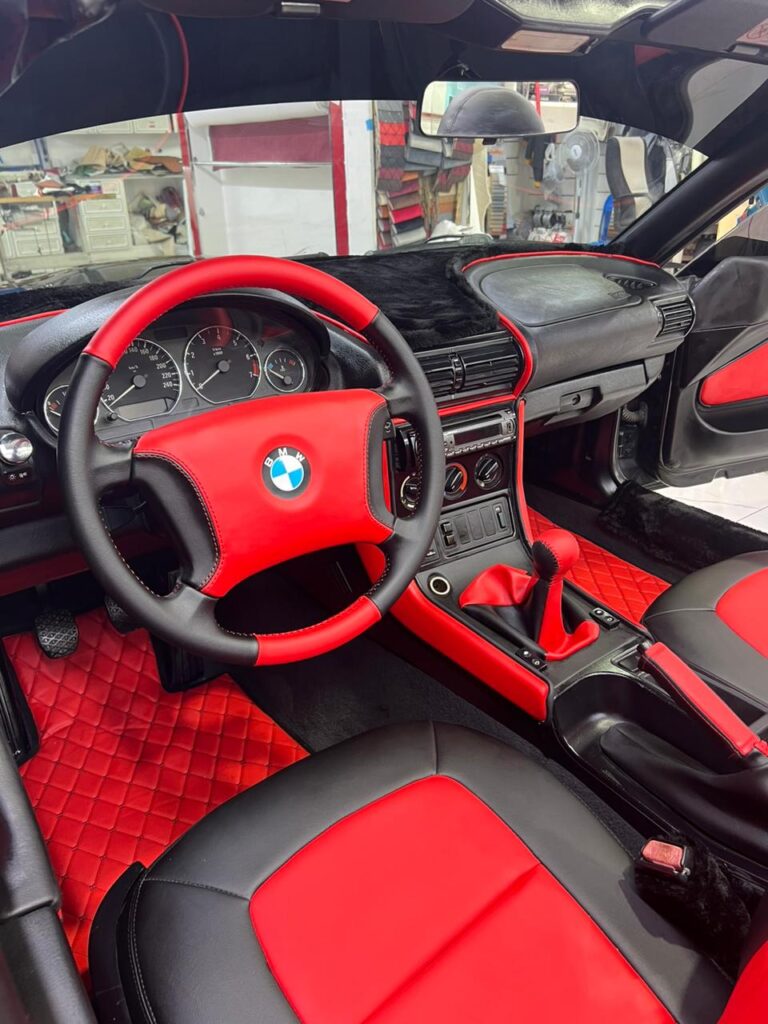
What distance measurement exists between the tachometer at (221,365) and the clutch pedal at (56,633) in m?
0.77

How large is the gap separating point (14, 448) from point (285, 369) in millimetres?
463

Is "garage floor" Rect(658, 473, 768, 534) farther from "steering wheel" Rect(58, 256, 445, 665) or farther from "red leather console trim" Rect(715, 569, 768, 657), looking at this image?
"steering wheel" Rect(58, 256, 445, 665)

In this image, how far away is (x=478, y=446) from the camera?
165 cm

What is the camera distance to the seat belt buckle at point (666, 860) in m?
0.91

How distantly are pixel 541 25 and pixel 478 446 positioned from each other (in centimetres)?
83

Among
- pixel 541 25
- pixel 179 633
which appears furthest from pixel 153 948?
pixel 541 25

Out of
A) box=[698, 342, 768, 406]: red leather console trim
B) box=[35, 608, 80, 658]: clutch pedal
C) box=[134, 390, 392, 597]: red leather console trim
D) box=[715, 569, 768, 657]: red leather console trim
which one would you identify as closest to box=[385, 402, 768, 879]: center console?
box=[715, 569, 768, 657]: red leather console trim

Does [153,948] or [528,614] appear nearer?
[153,948]

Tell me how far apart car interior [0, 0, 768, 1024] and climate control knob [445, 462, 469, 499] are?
0.5 inches

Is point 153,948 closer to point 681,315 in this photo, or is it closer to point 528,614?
point 528,614

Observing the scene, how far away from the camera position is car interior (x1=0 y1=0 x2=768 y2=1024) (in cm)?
85

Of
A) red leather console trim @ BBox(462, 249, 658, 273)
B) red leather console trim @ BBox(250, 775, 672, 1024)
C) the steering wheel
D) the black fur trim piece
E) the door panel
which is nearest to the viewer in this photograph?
red leather console trim @ BBox(250, 775, 672, 1024)

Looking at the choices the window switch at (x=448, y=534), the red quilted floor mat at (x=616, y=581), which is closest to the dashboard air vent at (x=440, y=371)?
the window switch at (x=448, y=534)

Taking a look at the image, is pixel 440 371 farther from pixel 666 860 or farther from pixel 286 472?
pixel 666 860
